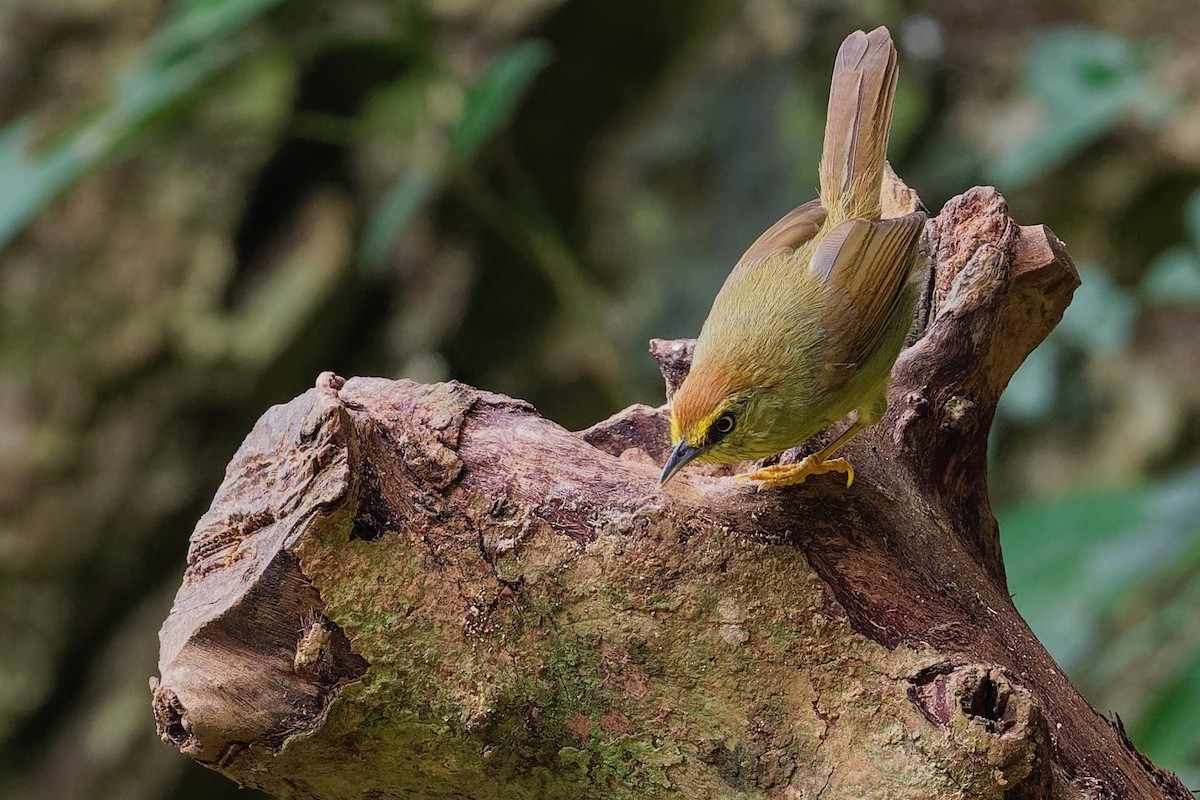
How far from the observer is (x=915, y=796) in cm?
174

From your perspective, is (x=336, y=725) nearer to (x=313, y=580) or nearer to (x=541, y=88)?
(x=313, y=580)

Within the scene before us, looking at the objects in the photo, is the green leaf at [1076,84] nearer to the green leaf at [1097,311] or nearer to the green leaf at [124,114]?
the green leaf at [1097,311]

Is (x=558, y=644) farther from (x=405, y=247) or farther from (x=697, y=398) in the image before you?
(x=405, y=247)

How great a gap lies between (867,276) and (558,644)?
1.20 m

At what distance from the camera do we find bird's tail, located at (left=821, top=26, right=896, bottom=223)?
113 inches

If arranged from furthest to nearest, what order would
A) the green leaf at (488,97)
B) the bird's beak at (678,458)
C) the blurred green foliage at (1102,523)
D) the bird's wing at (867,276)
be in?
the green leaf at (488,97)
the blurred green foliage at (1102,523)
the bird's wing at (867,276)
the bird's beak at (678,458)

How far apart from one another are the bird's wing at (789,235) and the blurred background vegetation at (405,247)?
2.92m

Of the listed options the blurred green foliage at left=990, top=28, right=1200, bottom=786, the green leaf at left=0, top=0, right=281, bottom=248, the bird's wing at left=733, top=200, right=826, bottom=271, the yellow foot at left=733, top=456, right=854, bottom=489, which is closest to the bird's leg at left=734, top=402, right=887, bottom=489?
the yellow foot at left=733, top=456, right=854, bottom=489

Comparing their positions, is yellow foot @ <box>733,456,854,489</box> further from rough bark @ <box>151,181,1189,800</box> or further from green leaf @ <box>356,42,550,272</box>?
green leaf @ <box>356,42,550,272</box>

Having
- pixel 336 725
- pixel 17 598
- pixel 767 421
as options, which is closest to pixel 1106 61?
pixel 767 421

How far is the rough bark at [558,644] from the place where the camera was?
69.8 inches

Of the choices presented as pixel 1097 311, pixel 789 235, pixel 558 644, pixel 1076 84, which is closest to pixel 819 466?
pixel 558 644

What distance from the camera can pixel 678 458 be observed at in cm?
218

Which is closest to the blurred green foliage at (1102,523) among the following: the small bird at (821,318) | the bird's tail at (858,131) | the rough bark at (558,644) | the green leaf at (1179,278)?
the green leaf at (1179,278)
